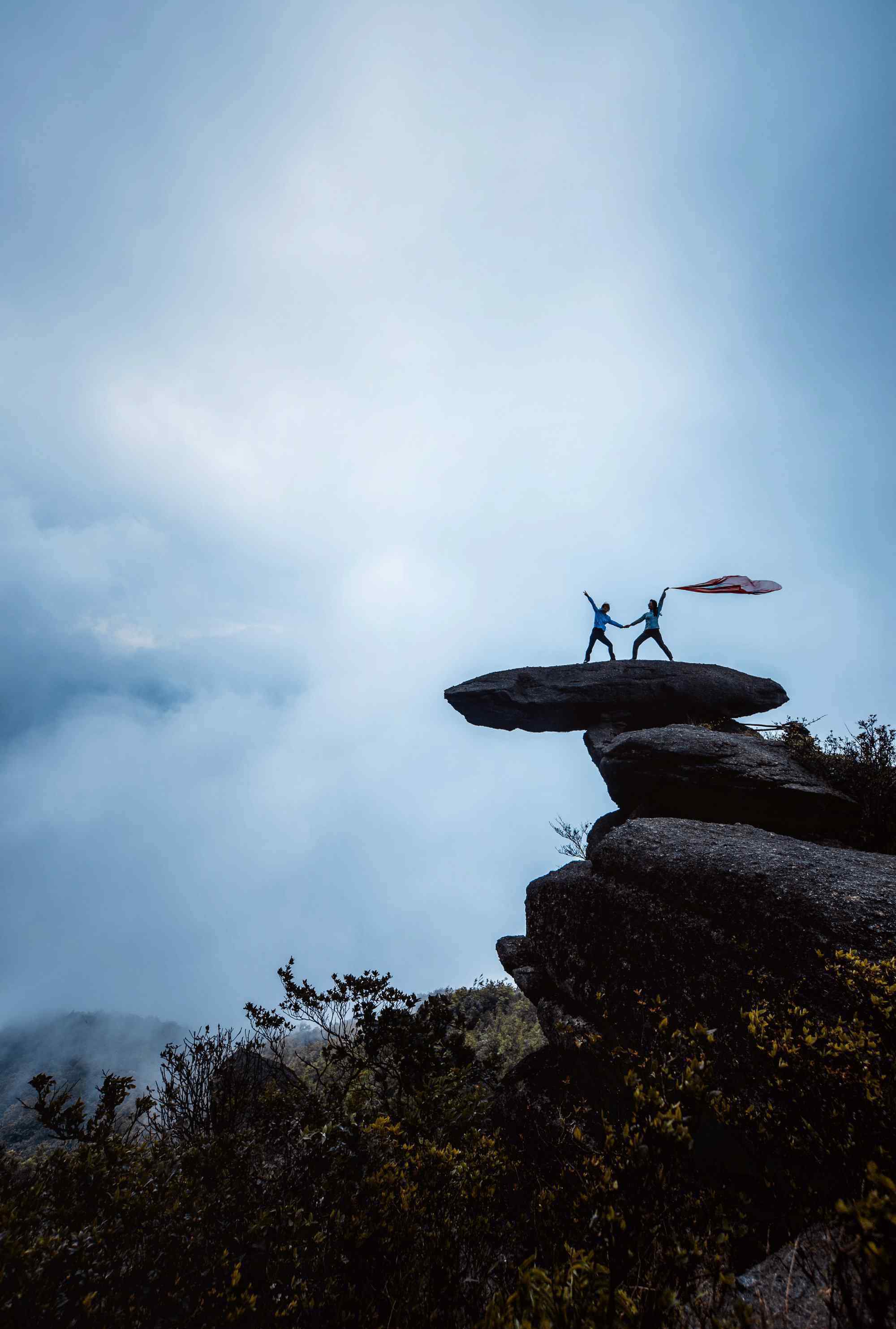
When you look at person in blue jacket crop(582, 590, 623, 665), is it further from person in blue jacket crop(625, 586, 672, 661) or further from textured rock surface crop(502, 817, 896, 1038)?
textured rock surface crop(502, 817, 896, 1038)

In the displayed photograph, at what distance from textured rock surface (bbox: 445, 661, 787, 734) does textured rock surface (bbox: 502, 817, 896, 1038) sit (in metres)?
6.01

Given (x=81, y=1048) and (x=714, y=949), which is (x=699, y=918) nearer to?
(x=714, y=949)

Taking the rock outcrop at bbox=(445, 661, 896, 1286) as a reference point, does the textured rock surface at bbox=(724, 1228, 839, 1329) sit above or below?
below

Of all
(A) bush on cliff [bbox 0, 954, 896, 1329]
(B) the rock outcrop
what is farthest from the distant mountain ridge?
(A) bush on cliff [bbox 0, 954, 896, 1329]

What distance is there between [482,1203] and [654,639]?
1505 cm

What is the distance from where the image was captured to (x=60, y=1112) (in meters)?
4.93

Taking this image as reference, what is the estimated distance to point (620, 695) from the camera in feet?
49.2

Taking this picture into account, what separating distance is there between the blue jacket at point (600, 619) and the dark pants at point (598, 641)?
11cm

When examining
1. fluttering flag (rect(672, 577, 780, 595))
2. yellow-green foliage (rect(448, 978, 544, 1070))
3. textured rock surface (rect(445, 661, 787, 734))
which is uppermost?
fluttering flag (rect(672, 577, 780, 595))

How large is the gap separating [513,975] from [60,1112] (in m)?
7.99

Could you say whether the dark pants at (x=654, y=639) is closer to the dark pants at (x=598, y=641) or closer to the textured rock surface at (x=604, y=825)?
the dark pants at (x=598, y=641)

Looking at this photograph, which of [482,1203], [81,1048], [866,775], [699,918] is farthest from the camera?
[81,1048]

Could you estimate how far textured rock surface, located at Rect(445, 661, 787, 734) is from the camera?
14891mm

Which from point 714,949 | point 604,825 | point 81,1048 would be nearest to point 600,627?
point 604,825
